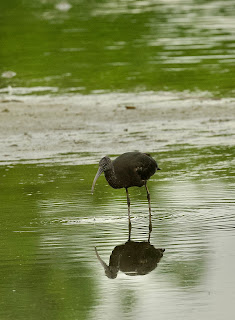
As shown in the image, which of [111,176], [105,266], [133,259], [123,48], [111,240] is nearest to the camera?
[105,266]

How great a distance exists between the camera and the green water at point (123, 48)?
21453 millimetres

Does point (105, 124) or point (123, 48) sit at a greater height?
point (105, 124)

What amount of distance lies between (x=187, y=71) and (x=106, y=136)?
22.2ft

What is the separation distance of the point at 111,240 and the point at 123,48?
60.6ft

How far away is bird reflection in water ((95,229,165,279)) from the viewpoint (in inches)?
336

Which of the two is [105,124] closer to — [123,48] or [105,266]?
[105,266]

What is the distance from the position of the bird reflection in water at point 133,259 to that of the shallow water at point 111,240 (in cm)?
7

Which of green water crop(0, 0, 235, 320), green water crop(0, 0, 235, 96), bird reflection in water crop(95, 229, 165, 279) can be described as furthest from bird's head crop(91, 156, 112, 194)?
green water crop(0, 0, 235, 96)

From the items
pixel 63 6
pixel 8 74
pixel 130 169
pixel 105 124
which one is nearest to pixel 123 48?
pixel 8 74

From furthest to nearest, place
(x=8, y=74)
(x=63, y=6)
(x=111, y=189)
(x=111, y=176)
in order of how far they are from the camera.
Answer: (x=63, y=6) < (x=8, y=74) < (x=111, y=189) < (x=111, y=176)

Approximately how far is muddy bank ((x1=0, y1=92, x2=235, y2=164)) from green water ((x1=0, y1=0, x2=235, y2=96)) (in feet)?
4.33

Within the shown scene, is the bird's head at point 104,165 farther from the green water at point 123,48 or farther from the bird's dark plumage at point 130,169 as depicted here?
the green water at point 123,48

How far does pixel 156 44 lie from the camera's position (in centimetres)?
2748

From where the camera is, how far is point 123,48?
27719mm
